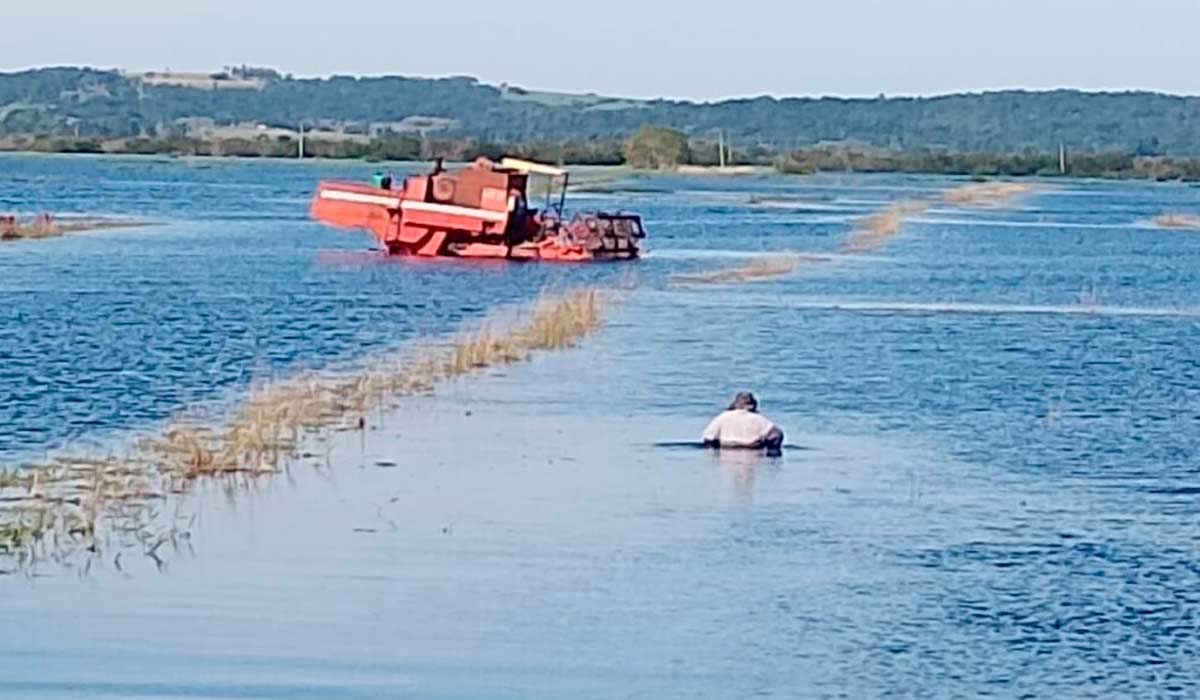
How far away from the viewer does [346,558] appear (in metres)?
17.4

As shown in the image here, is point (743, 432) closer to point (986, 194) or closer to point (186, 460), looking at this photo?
point (186, 460)

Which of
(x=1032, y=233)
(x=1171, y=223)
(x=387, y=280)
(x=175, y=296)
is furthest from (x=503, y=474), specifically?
(x=1171, y=223)

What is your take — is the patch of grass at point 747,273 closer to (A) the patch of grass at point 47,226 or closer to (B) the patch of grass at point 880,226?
(B) the patch of grass at point 880,226

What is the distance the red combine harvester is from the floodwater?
1436 centimetres

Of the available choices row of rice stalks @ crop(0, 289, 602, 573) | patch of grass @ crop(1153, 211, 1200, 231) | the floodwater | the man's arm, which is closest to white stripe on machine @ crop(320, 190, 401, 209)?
the floodwater

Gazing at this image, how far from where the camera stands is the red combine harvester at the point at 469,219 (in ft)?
204

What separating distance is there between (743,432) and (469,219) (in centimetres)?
3952

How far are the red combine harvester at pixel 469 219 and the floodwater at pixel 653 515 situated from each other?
14357mm

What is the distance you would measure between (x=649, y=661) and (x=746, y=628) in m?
1.22

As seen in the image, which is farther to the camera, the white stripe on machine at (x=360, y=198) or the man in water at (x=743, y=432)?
the white stripe on machine at (x=360, y=198)

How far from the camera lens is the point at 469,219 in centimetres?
6278

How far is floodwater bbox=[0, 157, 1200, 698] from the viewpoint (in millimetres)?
14266

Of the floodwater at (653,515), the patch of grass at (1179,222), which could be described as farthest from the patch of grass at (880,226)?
the floodwater at (653,515)

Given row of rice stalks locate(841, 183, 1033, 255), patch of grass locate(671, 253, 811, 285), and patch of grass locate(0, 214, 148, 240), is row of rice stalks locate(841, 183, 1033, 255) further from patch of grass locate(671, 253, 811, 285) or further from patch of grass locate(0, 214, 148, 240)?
patch of grass locate(0, 214, 148, 240)
